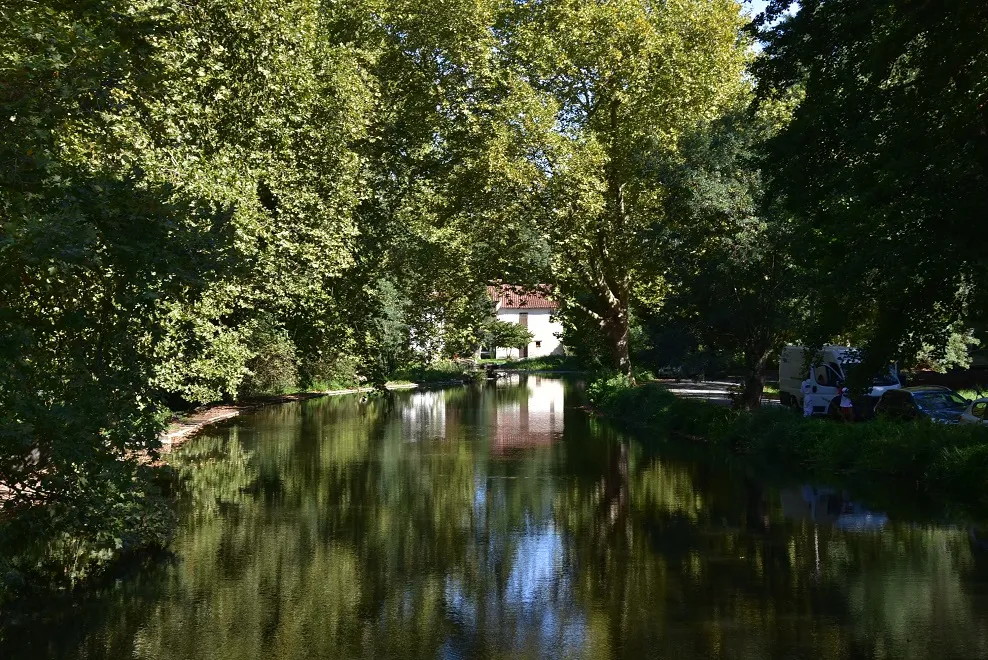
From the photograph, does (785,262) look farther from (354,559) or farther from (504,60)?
(354,559)

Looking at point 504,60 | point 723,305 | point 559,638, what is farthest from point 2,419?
point 504,60

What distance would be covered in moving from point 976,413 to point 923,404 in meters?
4.80

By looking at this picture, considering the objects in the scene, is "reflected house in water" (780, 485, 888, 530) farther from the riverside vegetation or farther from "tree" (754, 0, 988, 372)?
the riverside vegetation

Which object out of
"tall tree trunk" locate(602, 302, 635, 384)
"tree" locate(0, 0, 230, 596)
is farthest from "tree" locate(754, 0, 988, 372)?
"tall tree trunk" locate(602, 302, 635, 384)

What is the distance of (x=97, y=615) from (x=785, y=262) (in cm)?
2306

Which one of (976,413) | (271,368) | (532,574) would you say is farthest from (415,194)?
(532,574)

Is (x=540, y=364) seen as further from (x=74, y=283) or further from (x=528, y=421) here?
(x=74, y=283)

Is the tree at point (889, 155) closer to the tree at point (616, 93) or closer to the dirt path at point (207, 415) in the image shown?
the tree at point (616, 93)

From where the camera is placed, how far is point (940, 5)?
51.1ft

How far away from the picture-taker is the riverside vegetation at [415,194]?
1154cm

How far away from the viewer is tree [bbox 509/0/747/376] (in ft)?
121

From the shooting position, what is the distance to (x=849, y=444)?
2244 centimetres

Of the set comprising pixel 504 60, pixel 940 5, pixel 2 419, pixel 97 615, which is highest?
pixel 504 60

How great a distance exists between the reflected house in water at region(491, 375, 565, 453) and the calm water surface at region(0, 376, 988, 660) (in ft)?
21.8
